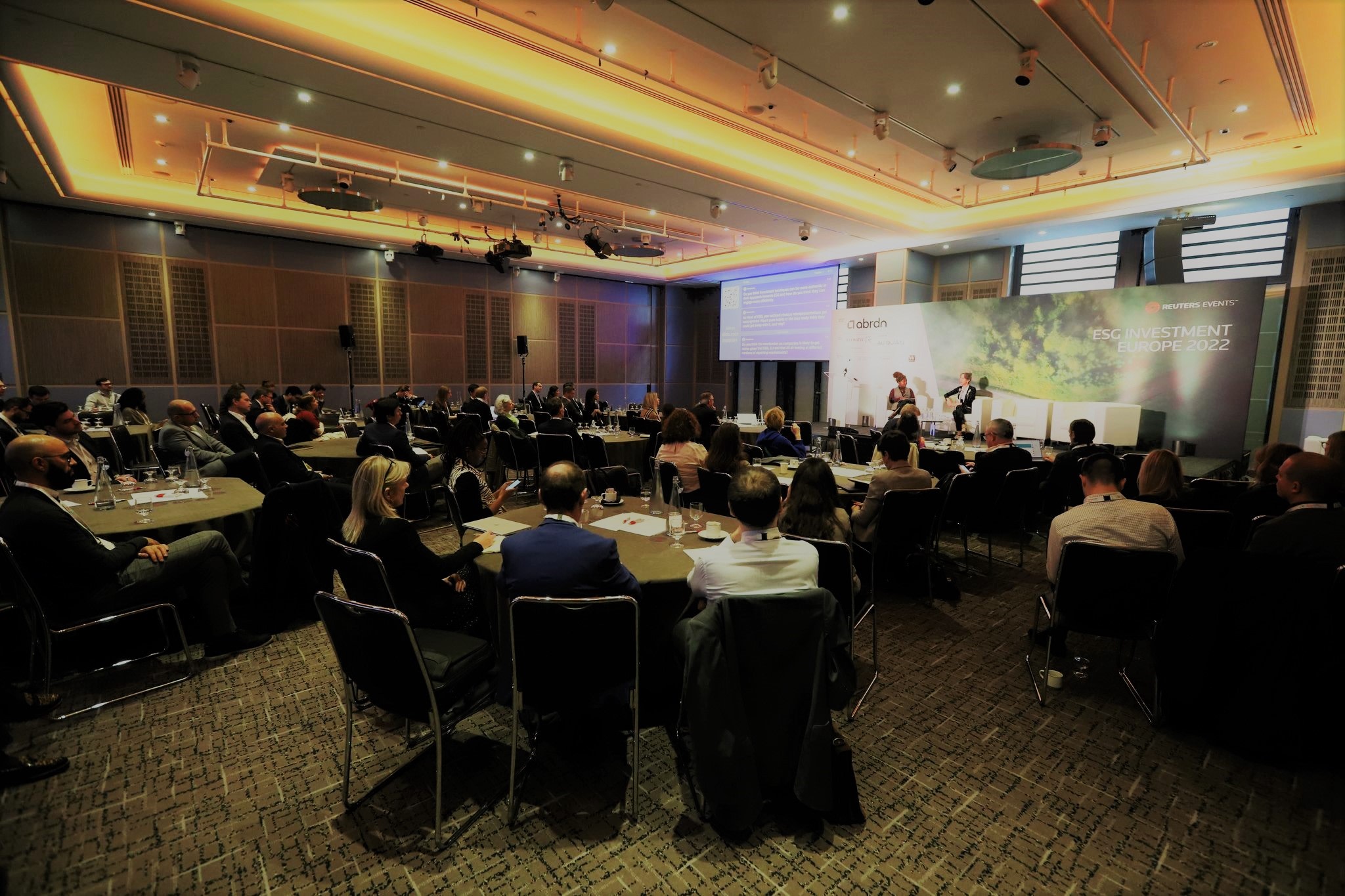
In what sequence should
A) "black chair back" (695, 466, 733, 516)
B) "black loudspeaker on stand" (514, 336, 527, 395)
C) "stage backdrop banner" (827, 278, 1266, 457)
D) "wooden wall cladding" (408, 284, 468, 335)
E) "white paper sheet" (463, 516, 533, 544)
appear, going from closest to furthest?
"white paper sheet" (463, 516, 533, 544) → "black chair back" (695, 466, 733, 516) → "stage backdrop banner" (827, 278, 1266, 457) → "wooden wall cladding" (408, 284, 468, 335) → "black loudspeaker on stand" (514, 336, 527, 395)

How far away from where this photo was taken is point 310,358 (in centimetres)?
1190

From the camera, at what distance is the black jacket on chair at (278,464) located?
15.0ft

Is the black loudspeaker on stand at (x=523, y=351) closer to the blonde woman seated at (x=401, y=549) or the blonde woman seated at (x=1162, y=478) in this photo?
the blonde woman seated at (x=401, y=549)

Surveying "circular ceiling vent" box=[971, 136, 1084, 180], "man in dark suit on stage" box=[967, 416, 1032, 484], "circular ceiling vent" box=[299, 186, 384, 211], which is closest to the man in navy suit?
"man in dark suit on stage" box=[967, 416, 1032, 484]

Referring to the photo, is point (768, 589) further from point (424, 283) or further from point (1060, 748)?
point (424, 283)

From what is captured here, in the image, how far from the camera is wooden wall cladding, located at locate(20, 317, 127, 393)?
948 cm

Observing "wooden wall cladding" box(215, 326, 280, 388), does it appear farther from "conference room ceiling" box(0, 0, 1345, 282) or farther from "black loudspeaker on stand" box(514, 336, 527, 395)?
"black loudspeaker on stand" box(514, 336, 527, 395)

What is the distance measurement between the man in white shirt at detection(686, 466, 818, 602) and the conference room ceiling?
4051 millimetres

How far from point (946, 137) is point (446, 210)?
25.9ft

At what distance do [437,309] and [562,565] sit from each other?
12.8m

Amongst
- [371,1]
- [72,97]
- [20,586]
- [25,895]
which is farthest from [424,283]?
[25,895]

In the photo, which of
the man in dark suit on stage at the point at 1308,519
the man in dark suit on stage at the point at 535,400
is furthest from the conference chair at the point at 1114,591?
the man in dark suit on stage at the point at 535,400

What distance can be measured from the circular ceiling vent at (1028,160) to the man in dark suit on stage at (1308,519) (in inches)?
163

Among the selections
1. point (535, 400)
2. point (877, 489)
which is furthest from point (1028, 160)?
point (535, 400)
